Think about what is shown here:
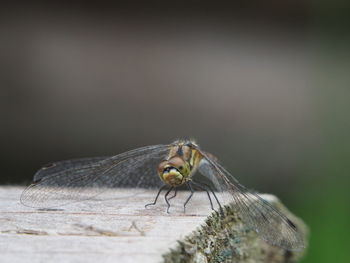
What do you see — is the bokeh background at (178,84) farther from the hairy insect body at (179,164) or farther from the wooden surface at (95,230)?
the wooden surface at (95,230)

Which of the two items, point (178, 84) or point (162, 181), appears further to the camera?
point (178, 84)

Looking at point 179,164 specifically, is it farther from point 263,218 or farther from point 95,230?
point 95,230

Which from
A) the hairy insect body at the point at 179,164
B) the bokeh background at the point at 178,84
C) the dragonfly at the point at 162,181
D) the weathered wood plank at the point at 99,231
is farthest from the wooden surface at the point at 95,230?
the bokeh background at the point at 178,84

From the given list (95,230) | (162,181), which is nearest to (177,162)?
(162,181)

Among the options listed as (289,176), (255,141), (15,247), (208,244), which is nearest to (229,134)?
(255,141)

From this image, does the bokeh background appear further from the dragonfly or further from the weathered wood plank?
the weathered wood plank

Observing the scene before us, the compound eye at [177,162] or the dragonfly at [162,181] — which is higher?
the compound eye at [177,162]
